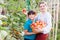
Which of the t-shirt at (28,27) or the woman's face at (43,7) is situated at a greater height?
the woman's face at (43,7)

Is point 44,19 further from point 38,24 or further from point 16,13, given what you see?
point 16,13

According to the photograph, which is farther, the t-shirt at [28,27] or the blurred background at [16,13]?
the blurred background at [16,13]

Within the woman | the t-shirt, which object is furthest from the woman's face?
the t-shirt

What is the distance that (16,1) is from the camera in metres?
1.75

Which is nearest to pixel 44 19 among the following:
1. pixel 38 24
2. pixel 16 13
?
pixel 38 24

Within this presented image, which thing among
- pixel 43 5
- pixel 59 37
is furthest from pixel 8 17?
pixel 59 37

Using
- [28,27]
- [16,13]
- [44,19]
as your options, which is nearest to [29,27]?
[28,27]

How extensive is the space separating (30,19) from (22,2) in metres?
0.26

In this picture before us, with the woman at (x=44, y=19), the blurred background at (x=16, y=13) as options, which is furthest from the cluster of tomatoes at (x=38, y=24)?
the blurred background at (x=16, y=13)

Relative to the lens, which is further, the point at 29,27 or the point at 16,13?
the point at 16,13

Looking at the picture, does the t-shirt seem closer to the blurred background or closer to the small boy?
the small boy

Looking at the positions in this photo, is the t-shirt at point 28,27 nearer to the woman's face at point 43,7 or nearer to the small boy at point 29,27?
the small boy at point 29,27

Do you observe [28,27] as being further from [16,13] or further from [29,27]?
[16,13]

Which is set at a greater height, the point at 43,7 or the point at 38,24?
the point at 43,7
